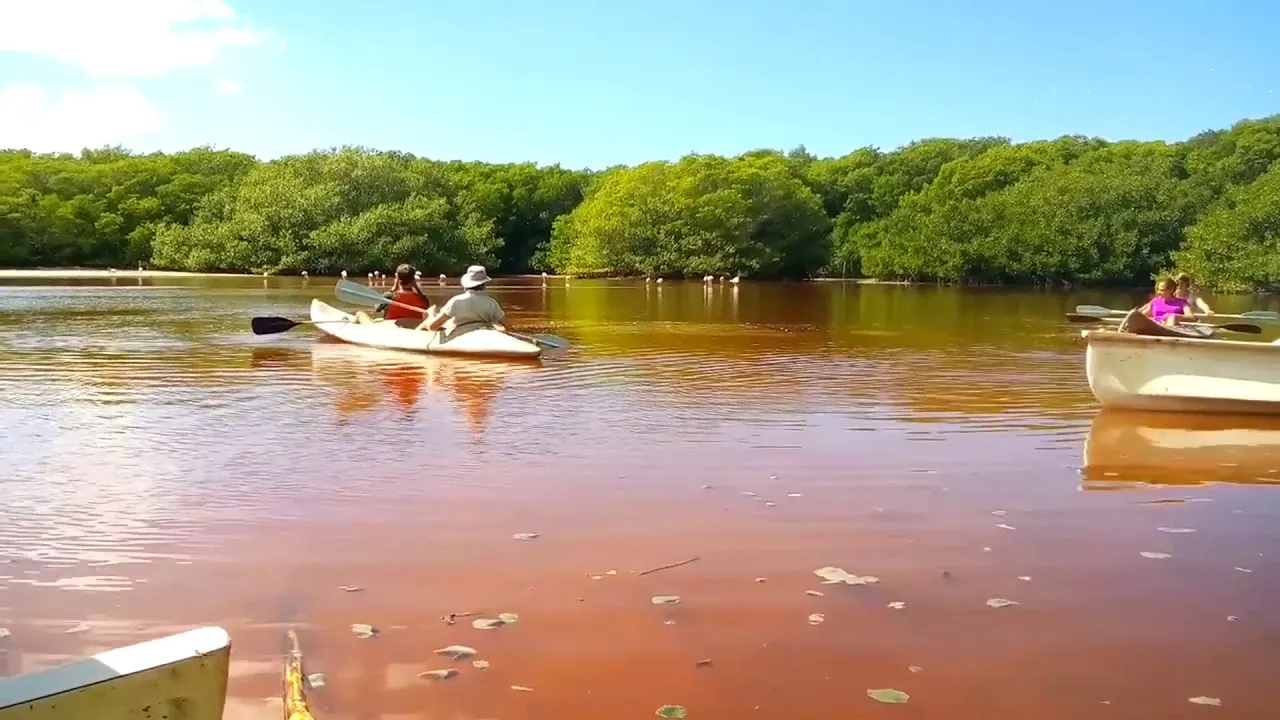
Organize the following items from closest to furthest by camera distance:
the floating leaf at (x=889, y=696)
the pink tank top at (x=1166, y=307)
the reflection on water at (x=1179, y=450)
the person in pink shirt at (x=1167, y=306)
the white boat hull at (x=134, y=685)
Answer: the white boat hull at (x=134, y=685) → the floating leaf at (x=889, y=696) → the reflection on water at (x=1179, y=450) → the person in pink shirt at (x=1167, y=306) → the pink tank top at (x=1166, y=307)

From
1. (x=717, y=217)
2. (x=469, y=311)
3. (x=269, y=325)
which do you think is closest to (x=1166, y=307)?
(x=469, y=311)

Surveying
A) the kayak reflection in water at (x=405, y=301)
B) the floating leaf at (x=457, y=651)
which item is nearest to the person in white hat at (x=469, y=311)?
the kayak reflection in water at (x=405, y=301)

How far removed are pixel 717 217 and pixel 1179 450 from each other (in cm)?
6014

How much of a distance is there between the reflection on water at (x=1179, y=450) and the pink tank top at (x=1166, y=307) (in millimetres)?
3044

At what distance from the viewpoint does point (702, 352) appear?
1800cm

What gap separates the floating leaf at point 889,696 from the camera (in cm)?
418

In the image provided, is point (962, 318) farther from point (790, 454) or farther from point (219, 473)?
point (219, 473)

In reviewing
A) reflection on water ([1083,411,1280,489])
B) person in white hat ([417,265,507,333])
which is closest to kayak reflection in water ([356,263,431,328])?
person in white hat ([417,265,507,333])

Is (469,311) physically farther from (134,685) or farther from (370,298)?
(134,685)

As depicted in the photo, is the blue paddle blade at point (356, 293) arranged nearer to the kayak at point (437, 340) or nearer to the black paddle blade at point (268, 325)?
the black paddle blade at point (268, 325)

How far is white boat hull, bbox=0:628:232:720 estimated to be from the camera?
7.97 feet

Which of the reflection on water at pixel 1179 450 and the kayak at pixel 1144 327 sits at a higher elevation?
the kayak at pixel 1144 327

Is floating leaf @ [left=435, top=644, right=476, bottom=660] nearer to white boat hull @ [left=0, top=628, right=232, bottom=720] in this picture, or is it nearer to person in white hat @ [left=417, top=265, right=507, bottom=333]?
white boat hull @ [left=0, top=628, right=232, bottom=720]

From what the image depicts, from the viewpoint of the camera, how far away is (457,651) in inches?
179
